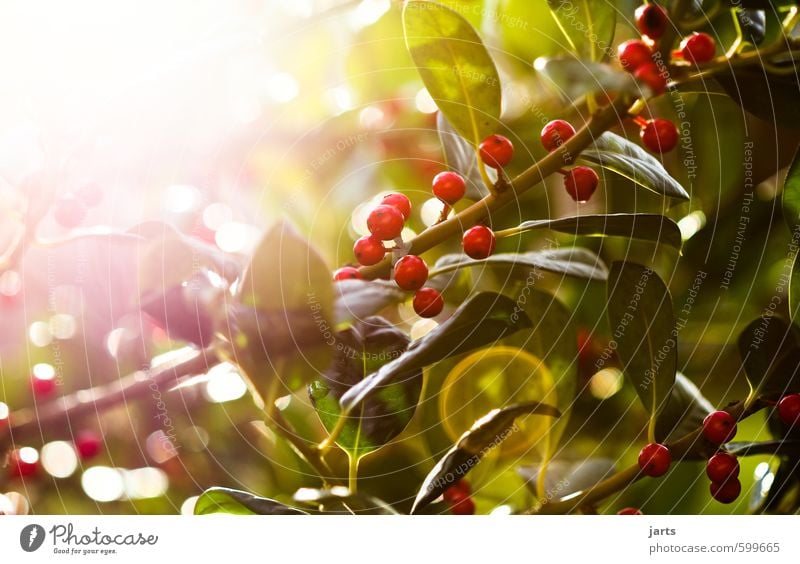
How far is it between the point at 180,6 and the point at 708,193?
15.8 inches

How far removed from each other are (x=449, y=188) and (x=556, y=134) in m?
0.07

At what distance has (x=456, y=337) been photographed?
0.42 m

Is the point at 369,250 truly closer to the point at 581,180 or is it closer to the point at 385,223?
the point at 385,223

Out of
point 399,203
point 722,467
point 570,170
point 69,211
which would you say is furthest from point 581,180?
point 69,211

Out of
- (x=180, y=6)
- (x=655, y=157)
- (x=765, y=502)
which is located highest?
(x=180, y=6)

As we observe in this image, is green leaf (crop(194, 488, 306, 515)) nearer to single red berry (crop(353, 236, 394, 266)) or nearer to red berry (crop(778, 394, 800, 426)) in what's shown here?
single red berry (crop(353, 236, 394, 266))

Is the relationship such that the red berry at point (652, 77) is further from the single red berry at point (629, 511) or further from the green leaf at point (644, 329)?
the single red berry at point (629, 511)

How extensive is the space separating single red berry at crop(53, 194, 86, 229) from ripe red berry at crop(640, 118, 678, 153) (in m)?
0.38

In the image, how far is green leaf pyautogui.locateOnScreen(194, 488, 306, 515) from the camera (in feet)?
1.44

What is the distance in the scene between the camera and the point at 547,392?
475 mm

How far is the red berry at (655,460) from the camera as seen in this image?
0.45 metres

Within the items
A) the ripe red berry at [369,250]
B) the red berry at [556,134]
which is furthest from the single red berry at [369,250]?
the red berry at [556,134]

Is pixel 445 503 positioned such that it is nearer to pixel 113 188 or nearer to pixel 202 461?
pixel 202 461
